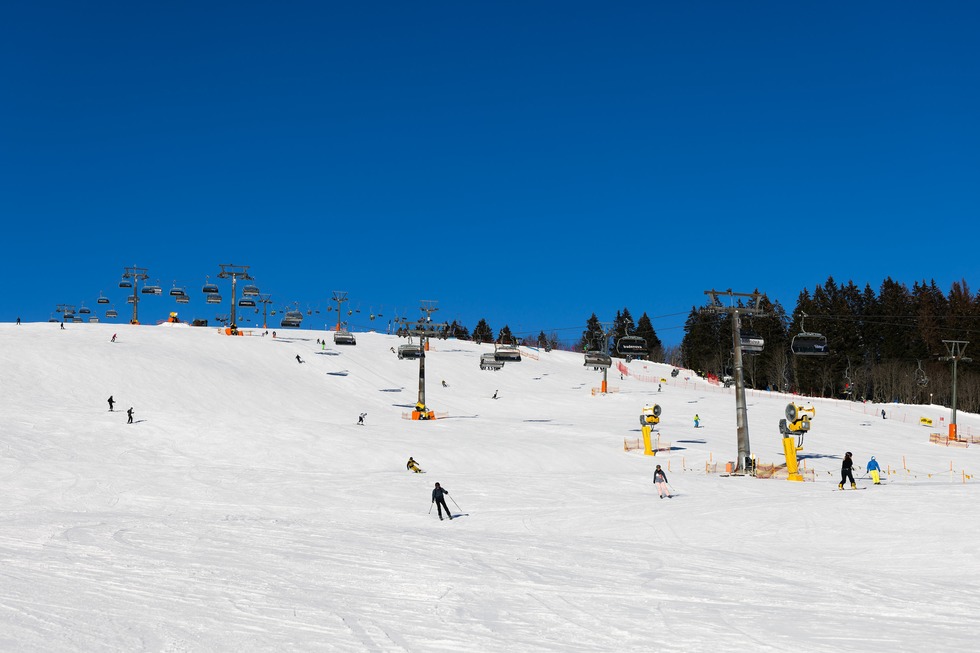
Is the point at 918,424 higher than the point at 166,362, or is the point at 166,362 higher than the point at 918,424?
the point at 166,362

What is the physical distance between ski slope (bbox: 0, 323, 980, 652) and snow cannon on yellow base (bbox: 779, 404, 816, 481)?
6.52 feet

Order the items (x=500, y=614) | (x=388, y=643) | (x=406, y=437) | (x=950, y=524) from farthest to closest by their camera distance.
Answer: (x=406, y=437) < (x=950, y=524) < (x=500, y=614) < (x=388, y=643)

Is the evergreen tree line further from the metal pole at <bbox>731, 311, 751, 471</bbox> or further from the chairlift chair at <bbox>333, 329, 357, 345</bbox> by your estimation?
the metal pole at <bbox>731, 311, 751, 471</bbox>

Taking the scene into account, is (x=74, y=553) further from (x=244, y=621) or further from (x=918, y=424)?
(x=918, y=424)

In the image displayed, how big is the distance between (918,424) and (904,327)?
5420cm

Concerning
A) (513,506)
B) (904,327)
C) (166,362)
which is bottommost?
(513,506)

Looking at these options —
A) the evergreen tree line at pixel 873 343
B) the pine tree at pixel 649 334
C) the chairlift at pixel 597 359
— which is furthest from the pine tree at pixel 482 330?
the chairlift at pixel 597 359

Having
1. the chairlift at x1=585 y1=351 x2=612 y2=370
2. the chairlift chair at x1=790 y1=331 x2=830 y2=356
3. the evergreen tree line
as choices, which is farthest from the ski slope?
the evergreen tree line

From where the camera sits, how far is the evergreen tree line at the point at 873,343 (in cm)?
9794

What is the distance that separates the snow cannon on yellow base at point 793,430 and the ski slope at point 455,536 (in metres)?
1.99

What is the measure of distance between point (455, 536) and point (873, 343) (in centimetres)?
10739

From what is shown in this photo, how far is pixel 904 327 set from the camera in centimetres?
10744

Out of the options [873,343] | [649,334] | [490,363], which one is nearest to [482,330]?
[649,334]

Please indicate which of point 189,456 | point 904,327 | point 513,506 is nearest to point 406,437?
point 189,456
